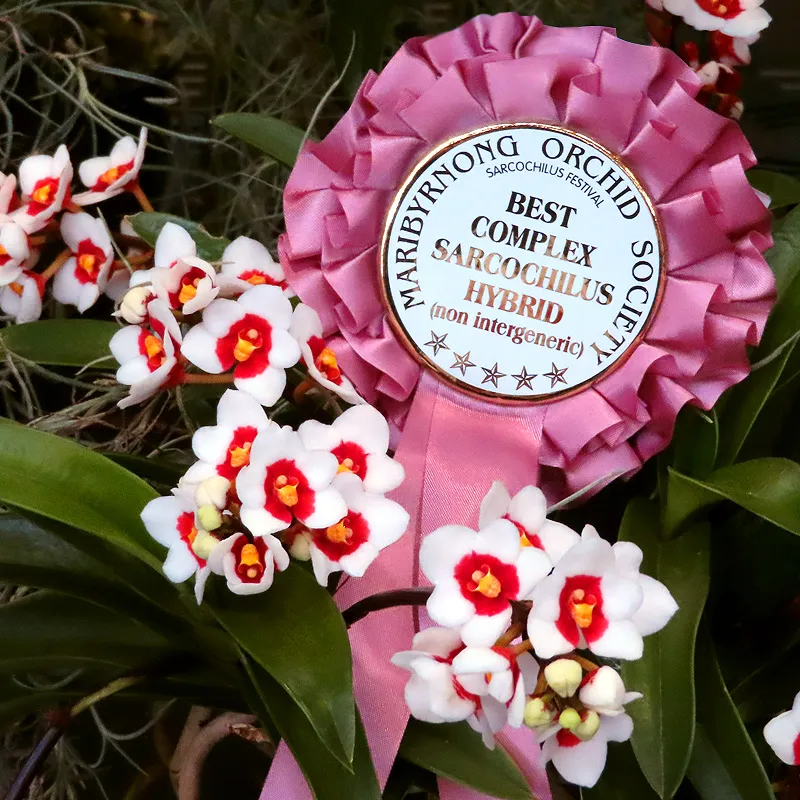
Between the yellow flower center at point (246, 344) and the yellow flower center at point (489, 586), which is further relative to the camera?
the yellow flower center at point (246, 344)

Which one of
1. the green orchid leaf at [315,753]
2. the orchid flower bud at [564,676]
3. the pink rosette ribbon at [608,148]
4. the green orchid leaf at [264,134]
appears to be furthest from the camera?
the green orchid leaf at [264,134]

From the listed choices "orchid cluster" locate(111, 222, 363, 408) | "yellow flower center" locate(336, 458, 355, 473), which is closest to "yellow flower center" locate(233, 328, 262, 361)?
"orchid cluster" locate(111, 222, 363, 408)

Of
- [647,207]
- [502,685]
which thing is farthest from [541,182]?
[502,685]

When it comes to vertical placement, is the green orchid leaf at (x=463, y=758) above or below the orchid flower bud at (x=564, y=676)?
below

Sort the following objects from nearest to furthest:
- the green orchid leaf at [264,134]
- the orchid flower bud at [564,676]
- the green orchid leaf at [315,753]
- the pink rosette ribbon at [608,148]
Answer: the orchid flower bud at [564,676]
the green orchid leaf at [315,753]
the pink rosette ribbon at [608,148]
the green orchid leaf at [264,134]

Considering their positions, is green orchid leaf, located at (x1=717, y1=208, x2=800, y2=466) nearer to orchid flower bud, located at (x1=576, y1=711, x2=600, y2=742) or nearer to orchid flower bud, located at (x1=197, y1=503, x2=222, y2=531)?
orchid flower bud, located at (x1=576, y1=711, x2=600, y2=742)

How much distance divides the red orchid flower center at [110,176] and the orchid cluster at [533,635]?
48 cm

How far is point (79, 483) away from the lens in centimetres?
61

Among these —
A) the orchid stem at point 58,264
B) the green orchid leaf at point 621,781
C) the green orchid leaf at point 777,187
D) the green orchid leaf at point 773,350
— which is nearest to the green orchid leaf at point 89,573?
the orchid stem at point 58,264

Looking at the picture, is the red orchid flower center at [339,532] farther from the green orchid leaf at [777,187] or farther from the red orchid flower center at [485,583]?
the green orchid leaf at [777,187]

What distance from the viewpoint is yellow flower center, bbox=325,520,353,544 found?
54cm

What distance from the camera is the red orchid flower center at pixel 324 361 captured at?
670 mm

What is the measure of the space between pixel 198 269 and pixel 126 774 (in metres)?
0.69

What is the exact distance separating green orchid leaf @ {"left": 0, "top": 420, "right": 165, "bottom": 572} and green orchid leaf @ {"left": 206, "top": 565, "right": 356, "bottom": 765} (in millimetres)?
70
